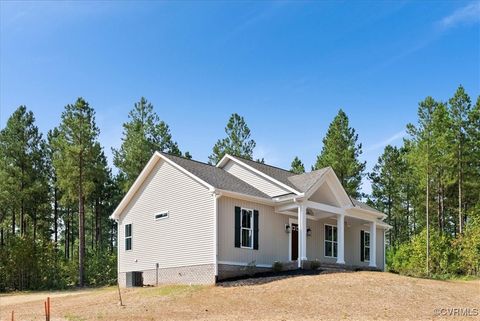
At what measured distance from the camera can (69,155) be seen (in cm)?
3591

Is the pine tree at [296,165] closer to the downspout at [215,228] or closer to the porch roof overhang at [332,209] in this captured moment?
the porch roof overhang at [332,209]

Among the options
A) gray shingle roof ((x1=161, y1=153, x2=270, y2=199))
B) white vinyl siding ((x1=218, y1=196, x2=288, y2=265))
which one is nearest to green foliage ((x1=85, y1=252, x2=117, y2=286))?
gray shingle roof ((x1=161, y1=153, x2=270, y2=199))

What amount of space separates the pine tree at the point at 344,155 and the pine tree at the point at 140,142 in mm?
12623

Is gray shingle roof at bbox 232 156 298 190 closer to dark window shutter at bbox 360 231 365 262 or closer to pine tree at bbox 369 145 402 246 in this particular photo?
dark window shutter at bbox 360 231 365 262

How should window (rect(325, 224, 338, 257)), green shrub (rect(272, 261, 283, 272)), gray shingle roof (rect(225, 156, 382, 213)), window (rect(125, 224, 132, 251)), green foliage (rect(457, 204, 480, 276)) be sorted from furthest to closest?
1. green foliage (rect(457, 204, 480, 276))
2. window (rect(325, 224, 338, 257))
3. window (rect(125, 224, 132, 251))
4. gray shingle roof (rect(225, 156, 382, 213))
5. green shrub (rect(272, 261, 283, 272))

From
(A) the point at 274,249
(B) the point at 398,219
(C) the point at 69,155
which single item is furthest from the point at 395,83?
(B) the point at 398,219

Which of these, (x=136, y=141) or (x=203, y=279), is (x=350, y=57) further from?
(x=136, y=141)

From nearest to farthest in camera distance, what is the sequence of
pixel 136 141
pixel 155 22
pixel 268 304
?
1. pixel 268 304
2. pixel 155 22
3. pixel 136 141

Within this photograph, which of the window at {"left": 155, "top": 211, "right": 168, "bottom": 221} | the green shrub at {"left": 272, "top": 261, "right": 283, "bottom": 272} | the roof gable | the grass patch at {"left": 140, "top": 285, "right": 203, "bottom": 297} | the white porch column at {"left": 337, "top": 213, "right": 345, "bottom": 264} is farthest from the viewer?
the white porch column at {"left": 337, "top": 213, "right": 345, "bottom": 264}

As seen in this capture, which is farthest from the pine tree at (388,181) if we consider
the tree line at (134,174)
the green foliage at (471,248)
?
the green foliage at (471,248)

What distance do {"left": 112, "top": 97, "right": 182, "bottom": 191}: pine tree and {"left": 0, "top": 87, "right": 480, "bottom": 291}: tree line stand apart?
0.08 metres

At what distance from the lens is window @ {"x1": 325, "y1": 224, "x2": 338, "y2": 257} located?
27042mm

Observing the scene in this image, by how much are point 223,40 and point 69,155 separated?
59.1 ft

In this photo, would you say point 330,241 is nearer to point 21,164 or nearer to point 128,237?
point 128,237
